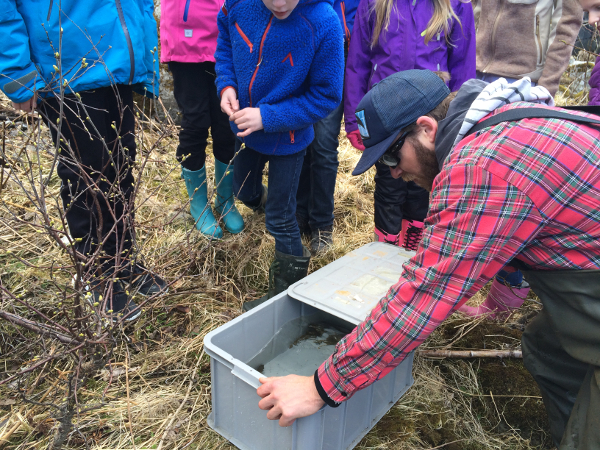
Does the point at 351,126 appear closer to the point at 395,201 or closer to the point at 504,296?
the point at 395,201

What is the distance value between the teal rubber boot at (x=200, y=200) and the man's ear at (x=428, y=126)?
4.91 ft

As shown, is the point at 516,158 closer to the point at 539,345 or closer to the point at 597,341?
the point at 597,341

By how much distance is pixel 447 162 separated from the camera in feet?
3.81

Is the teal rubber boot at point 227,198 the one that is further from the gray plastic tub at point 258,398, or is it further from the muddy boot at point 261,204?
the gray plastic tub at point 258,398

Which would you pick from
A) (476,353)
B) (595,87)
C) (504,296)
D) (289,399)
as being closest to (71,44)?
(289,399)

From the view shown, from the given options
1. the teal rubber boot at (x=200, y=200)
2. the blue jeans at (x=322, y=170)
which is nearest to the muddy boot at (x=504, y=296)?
the blue jeans at (x=322, y=170)

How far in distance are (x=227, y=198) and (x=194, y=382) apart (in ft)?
4.20

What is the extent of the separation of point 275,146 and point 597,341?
4.89ft

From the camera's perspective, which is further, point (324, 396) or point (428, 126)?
point (428, 126)

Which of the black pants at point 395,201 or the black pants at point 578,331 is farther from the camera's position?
the black pants at point 395,201

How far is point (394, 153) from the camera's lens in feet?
4.80

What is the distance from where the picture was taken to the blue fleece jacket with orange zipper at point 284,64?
194 centimetres

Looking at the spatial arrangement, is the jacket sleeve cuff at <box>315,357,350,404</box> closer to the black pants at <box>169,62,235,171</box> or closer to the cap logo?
the cap logo

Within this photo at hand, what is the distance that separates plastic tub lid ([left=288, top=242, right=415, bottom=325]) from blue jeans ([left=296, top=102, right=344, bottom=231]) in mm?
627
